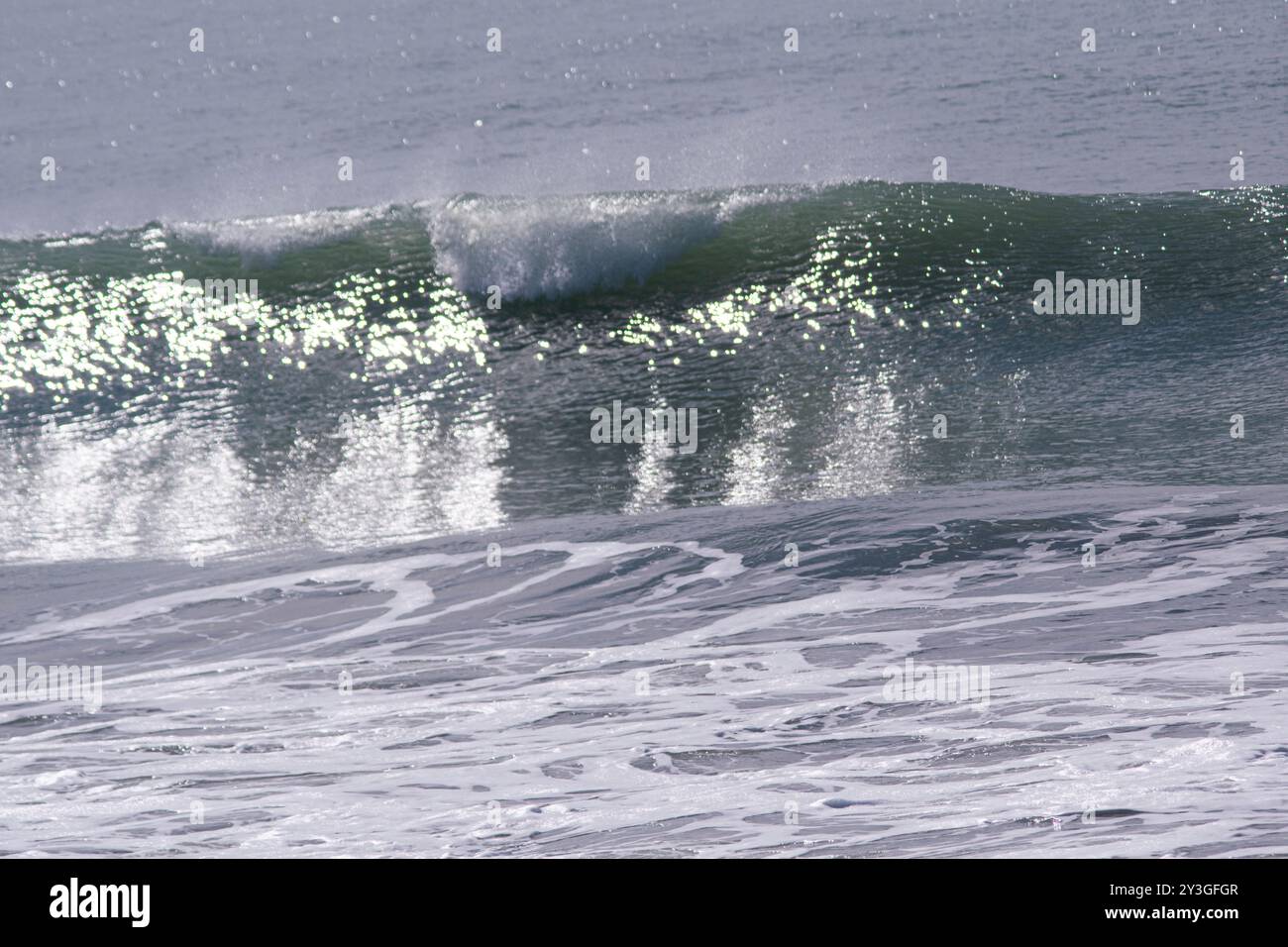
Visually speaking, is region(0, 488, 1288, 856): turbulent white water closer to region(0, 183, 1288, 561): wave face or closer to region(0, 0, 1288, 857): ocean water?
region(0, 0, 1288, 857): ocean water

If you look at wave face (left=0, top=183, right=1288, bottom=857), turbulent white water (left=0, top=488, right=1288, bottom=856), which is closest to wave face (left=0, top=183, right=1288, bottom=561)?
wave face (left=0, top=183, right=1288, bottom=857)

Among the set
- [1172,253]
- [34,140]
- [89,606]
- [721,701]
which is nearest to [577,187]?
[1172,253]

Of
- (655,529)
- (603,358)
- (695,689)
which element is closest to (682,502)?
(655,529)

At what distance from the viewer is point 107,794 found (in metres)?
3.84

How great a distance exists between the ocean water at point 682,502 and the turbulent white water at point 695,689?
0.02 metres

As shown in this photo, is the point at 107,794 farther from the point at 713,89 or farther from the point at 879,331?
the point at 713,89

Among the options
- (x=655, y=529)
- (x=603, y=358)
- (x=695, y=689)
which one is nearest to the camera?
(x=695, y=689)

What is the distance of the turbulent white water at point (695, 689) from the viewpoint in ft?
11.3

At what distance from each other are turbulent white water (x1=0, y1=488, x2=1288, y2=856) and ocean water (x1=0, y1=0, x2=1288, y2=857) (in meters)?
0.02

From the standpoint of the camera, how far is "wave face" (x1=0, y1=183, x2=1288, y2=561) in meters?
6.42

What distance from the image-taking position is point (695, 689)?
14.2 ft

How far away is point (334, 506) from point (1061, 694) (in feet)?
12.1

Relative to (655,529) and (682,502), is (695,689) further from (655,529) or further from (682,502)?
(682,502)

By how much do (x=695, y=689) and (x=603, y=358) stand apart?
4293 mm
